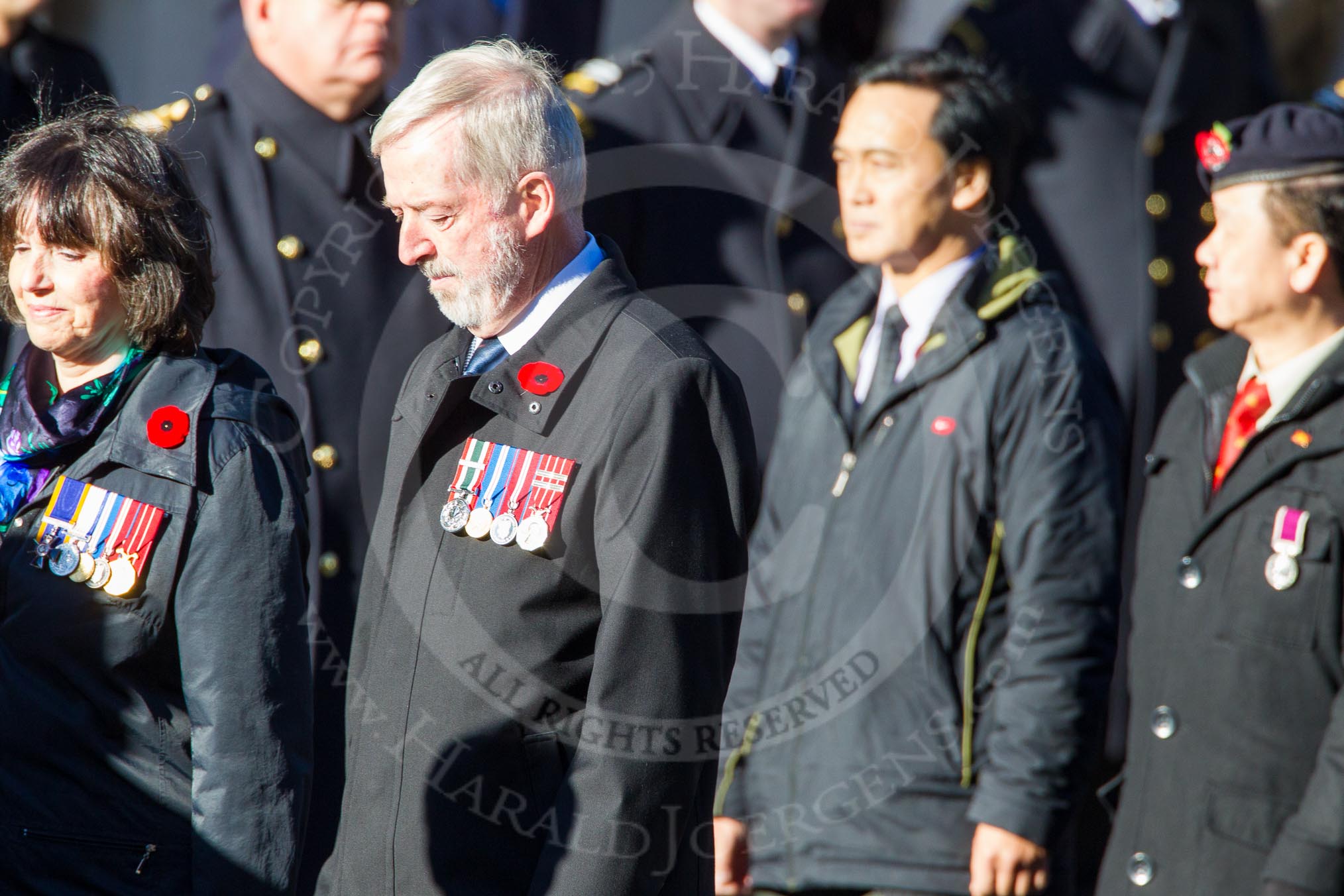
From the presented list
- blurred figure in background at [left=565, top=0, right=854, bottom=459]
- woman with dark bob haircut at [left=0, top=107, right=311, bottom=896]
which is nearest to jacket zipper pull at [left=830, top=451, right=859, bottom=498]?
blurred figure in background at [left=565, top=0, right=854, bottom=459]

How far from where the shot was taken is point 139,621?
2148 millimetres

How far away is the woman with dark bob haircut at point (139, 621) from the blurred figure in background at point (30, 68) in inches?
67.2

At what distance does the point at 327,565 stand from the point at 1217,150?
7.31 ft

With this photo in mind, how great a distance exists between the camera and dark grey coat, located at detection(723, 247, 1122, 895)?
309 centimetres

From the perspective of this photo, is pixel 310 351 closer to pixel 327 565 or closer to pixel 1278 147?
pixel 327 565

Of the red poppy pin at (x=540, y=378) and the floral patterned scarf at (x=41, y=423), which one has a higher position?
the red poppy pin at (x=540, y=378)

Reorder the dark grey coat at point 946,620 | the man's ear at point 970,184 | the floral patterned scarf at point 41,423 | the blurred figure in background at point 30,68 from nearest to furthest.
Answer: the floral patterned scarf at point 41,423 < the dark grey coat at point 946,620 < the man's ear at point 970,184 < the blurred figure in background at point 30,68

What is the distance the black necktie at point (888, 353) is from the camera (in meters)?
3.36

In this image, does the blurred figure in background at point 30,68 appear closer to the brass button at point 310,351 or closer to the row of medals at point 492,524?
the brass button at point 310,351

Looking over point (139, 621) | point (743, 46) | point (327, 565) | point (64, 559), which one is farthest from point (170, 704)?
point (743, 46)

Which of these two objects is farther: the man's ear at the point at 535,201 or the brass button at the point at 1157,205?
the brass button at the point at 1157,205

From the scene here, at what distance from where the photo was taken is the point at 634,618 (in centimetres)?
203

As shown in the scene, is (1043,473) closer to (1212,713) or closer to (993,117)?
(1212,713)

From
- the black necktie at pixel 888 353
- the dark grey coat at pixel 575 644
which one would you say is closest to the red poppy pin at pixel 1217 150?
the black necktie at pixel 888 353
